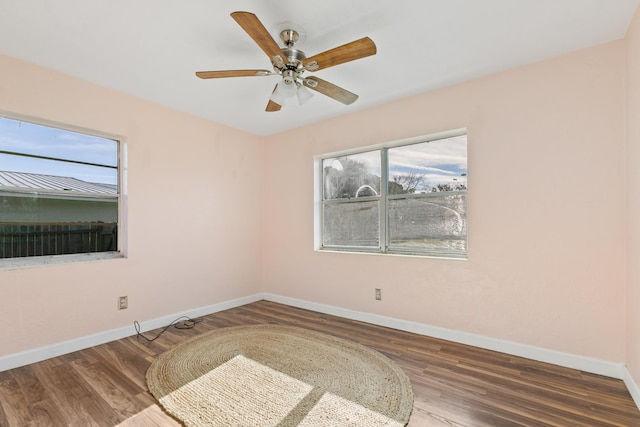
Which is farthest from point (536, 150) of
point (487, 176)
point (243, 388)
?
point (243, 388)

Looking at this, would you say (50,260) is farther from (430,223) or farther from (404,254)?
(430,223)

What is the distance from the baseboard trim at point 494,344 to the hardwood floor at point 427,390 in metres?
0.07

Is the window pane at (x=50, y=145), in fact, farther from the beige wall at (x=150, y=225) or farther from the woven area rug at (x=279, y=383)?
the woven area rug at (x=279, y=383)

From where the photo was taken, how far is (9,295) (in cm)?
237

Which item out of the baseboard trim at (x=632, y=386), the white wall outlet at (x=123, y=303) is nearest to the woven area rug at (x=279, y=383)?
the white wall outlet at (x=123, y=303)

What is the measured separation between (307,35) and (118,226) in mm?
2691

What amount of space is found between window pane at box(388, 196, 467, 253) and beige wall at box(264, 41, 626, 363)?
17 centimetres

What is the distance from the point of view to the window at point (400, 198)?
9.90 ft

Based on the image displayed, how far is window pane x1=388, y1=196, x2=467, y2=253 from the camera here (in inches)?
117

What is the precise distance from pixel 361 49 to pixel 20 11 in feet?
7.24

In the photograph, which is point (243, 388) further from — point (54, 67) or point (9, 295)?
point (54, 67)

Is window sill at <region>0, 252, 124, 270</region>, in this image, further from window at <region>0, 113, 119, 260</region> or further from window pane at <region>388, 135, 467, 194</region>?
window pane at <region>388, 135, 467, 194</region>

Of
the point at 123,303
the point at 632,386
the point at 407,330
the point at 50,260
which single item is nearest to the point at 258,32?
the point at 50,260

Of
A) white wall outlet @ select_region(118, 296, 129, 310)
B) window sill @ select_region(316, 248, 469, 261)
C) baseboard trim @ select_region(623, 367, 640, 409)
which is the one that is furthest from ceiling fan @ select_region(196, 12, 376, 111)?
baseboard trim @ select_region(623, 367, 640, 409)
